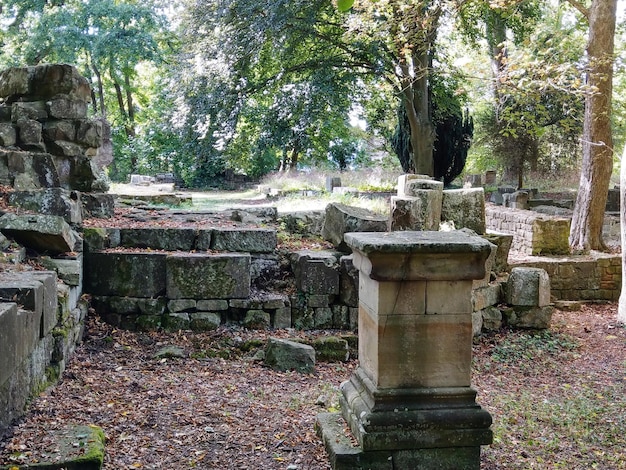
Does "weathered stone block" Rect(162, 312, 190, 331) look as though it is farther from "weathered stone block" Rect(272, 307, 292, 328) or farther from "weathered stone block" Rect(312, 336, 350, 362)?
"weathered stone block" Rect(312, 336, 350, 362)

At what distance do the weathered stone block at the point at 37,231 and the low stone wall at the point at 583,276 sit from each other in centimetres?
755

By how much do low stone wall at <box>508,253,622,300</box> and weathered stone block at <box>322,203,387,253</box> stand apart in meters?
3.91

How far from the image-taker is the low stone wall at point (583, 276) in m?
10.7

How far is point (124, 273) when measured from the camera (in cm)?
689

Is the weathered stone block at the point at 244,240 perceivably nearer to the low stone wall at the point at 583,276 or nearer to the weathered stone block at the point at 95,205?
the weathered stone block at the point at 95,205

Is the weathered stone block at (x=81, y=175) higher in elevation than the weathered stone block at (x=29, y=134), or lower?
→ lower

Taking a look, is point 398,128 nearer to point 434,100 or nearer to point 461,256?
point 434,100

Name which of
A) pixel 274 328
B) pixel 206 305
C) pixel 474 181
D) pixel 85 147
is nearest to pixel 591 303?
pixel 274 328

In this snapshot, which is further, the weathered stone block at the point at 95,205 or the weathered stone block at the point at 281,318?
the weathered stone block at the point at 95,205

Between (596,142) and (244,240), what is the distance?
25.2 ft

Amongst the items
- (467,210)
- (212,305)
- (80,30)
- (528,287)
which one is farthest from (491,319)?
(80,30)

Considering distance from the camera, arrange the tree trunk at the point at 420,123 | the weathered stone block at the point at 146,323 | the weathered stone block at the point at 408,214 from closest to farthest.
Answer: the weathered stone block at the point at 146,323, the weathered stone block at the point at 408,214, the tree trunk at the point at 420,123

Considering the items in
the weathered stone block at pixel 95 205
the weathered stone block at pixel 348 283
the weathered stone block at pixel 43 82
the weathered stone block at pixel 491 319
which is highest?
the weathered stone block at pixel 43 82

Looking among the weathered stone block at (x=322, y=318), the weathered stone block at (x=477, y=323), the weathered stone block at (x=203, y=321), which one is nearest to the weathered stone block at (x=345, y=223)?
the weathered stone block at (x=322, y=318)
